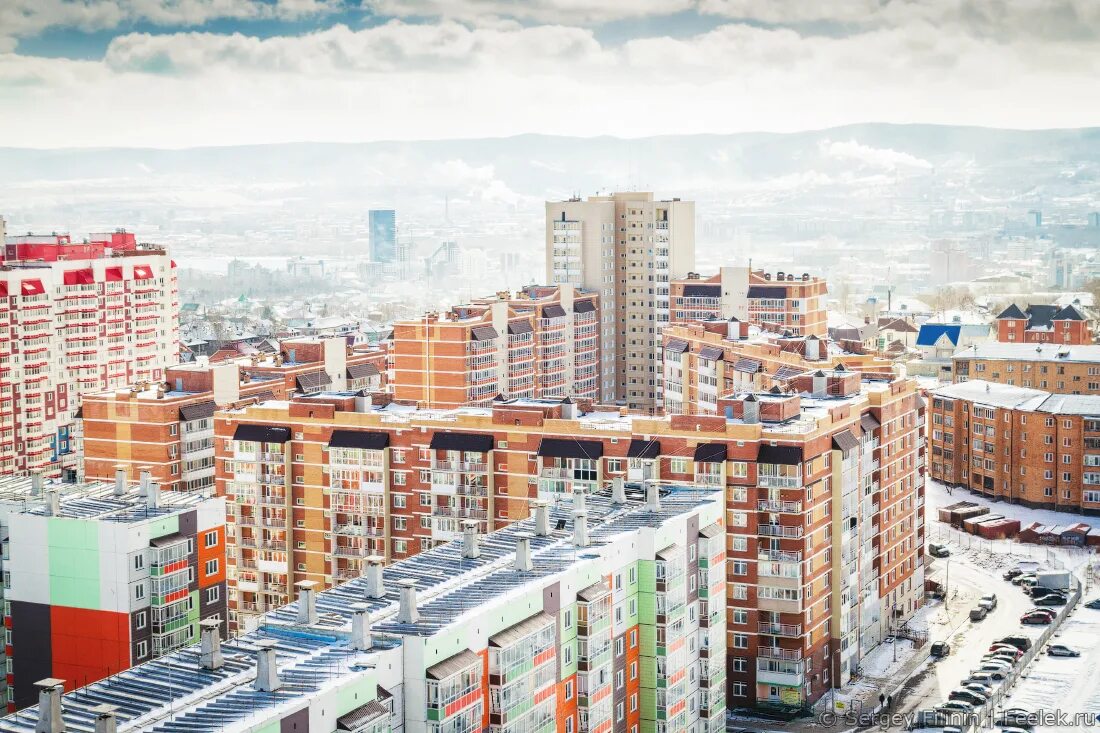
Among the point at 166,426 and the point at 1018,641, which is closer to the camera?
the point at 1018,641

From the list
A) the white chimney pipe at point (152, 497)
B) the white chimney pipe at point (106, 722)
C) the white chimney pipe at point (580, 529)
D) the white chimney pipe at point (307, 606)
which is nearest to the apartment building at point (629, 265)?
the white chimney pipe at point (152, 497)

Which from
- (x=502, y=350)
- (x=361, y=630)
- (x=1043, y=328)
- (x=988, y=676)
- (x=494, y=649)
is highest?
(x=502, y=350)

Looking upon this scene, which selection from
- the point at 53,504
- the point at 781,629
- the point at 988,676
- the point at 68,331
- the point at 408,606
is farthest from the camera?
the point at 68,331

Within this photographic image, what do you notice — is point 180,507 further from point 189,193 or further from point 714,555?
point 189,193

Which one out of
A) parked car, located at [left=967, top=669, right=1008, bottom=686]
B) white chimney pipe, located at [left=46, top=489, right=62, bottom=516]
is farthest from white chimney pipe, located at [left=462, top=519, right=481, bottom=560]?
parked car, located at [left=967, top=669, right=1008, bottom=686]

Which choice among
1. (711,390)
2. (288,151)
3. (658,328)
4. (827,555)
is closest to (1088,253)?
(288,151)

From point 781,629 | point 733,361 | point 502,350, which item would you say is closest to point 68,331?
point 502,350

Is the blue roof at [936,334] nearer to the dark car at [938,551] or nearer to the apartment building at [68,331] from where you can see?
the dark car at [938,551]

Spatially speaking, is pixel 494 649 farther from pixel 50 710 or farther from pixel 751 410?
pixel 751 410
